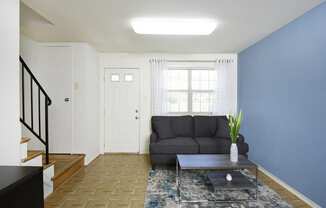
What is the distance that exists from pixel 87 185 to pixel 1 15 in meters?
2.42

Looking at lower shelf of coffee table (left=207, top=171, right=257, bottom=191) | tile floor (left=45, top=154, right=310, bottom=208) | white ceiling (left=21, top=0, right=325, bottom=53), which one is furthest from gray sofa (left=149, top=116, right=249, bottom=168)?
white ceiling (left=21, top=0, right=325, bottom=53)

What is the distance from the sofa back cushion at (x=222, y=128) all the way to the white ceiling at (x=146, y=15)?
1.62 meters

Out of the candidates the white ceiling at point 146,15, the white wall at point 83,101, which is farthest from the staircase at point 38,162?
the white ceiling at point 146,15

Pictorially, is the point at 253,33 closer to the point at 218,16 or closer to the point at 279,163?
the point at 218,16

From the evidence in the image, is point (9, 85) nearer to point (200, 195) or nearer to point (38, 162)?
point (38, 162)

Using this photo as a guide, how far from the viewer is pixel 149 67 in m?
5.14

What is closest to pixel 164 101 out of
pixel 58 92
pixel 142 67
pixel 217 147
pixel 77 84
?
pixel 142 67

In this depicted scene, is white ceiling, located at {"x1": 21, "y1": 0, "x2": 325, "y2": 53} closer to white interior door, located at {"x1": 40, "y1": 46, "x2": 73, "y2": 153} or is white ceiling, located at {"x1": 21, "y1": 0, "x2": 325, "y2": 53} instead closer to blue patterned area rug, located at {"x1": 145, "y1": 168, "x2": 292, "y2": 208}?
white interior door, located at {"x1": 40, "y1": 46, "x2": 73, "y2": 153}

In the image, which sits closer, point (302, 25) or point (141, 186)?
point (302, 25)

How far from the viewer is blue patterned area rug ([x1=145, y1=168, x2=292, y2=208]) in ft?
8.63

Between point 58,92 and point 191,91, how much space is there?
2.93 m

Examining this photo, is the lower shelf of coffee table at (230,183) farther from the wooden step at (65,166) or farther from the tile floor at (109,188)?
the wooden step at (65,166)

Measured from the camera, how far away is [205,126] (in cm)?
484

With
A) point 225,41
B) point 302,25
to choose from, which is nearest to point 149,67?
point 225,41
